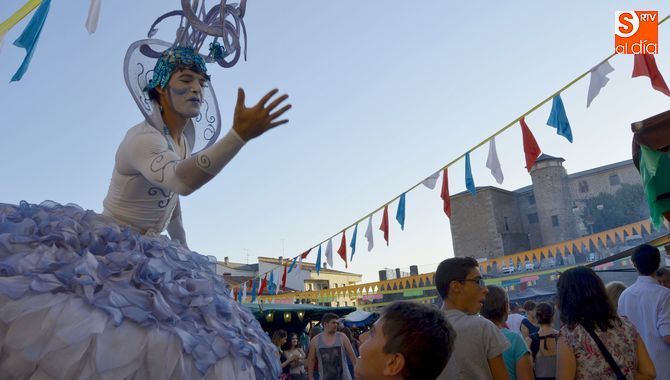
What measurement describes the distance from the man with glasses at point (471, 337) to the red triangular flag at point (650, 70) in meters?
4.13

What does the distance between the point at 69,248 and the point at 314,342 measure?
5633 millimetres

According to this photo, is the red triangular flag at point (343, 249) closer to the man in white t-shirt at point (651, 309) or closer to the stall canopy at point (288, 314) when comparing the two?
the stall canopy at point (288, 314)

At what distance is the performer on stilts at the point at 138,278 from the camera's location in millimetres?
1263

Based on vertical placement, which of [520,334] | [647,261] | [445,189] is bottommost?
[520,334]

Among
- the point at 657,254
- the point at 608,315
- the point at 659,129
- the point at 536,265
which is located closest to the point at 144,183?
the point at 608,315

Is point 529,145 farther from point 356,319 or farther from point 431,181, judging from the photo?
point 356,319

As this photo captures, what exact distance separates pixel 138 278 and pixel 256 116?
2.11ft

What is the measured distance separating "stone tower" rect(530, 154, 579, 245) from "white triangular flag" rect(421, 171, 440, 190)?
41689 mm

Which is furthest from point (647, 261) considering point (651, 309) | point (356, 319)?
point (356, 319)

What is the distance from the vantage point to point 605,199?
153 feet

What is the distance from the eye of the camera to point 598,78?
6020 mm

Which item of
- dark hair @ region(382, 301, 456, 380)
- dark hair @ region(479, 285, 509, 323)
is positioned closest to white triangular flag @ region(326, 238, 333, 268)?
dark hair @ region(479, 285, 509, 323)

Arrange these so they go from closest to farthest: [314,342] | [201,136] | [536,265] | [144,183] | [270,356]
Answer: [270,356] < [144,183] < [201,136] < [314,342] < [536,265]

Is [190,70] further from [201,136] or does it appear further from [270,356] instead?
[270,356]
